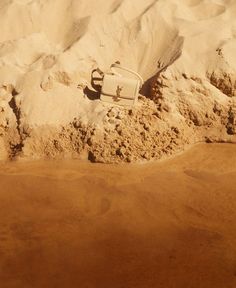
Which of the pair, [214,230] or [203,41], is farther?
[203,41]

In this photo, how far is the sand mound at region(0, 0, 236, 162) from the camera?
387cm

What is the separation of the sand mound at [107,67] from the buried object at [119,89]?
0.31 ft

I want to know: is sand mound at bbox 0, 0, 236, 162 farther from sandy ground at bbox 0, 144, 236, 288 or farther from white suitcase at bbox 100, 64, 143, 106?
sandy ground at bbox 0, 144, 236, 288

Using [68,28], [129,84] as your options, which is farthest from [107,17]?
[129,84]

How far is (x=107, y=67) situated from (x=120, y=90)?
1.96 ft

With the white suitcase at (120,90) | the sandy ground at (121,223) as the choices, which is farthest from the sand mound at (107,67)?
the sandy ground at (121,223)

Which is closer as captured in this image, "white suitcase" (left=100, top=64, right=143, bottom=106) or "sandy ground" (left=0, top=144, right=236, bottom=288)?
"sandy ground" (left=0, top=144, right=236, bottom=288)

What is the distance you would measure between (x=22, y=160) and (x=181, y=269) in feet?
6.24

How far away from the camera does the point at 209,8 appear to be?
4.85 metres

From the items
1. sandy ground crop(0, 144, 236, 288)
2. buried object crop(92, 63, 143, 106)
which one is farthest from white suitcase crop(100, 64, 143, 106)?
sandy ground crop(0, 144, 236, 288)

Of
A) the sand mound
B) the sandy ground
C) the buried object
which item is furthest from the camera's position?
the buried object

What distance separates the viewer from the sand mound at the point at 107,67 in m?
3.87

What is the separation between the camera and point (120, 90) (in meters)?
4.02

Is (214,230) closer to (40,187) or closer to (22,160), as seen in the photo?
(40,187)
